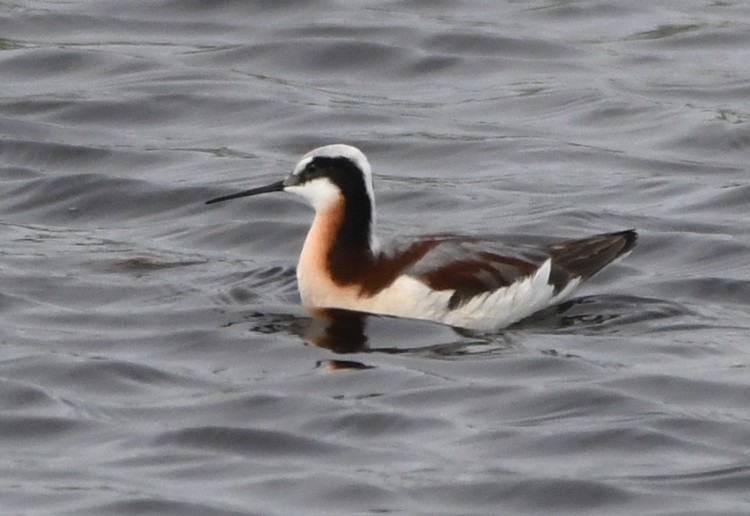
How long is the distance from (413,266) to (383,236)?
258cm

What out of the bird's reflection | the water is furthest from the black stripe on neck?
the water

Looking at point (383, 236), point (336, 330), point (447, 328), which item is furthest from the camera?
point (383, 236)

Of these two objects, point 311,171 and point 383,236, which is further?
point 383,236

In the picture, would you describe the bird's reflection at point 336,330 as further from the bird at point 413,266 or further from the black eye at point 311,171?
the black eye at point 311,171

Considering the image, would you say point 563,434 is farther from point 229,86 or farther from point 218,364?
point 229,86

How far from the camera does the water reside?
40.0ft

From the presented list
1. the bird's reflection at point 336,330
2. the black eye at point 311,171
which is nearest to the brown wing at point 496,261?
the bird's reflection at point 336,330

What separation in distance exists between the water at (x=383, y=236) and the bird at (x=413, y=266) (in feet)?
0.63

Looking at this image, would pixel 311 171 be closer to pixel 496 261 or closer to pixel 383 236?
pixel 496 261

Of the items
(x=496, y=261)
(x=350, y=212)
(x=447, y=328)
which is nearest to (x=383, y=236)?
(x=350, y=212)

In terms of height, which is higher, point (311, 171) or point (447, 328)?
point (311, 171)

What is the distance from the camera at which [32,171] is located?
1970 centimetres

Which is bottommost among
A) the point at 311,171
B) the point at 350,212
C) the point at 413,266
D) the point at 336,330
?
the point at 336,330

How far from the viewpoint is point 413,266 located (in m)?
15.2
